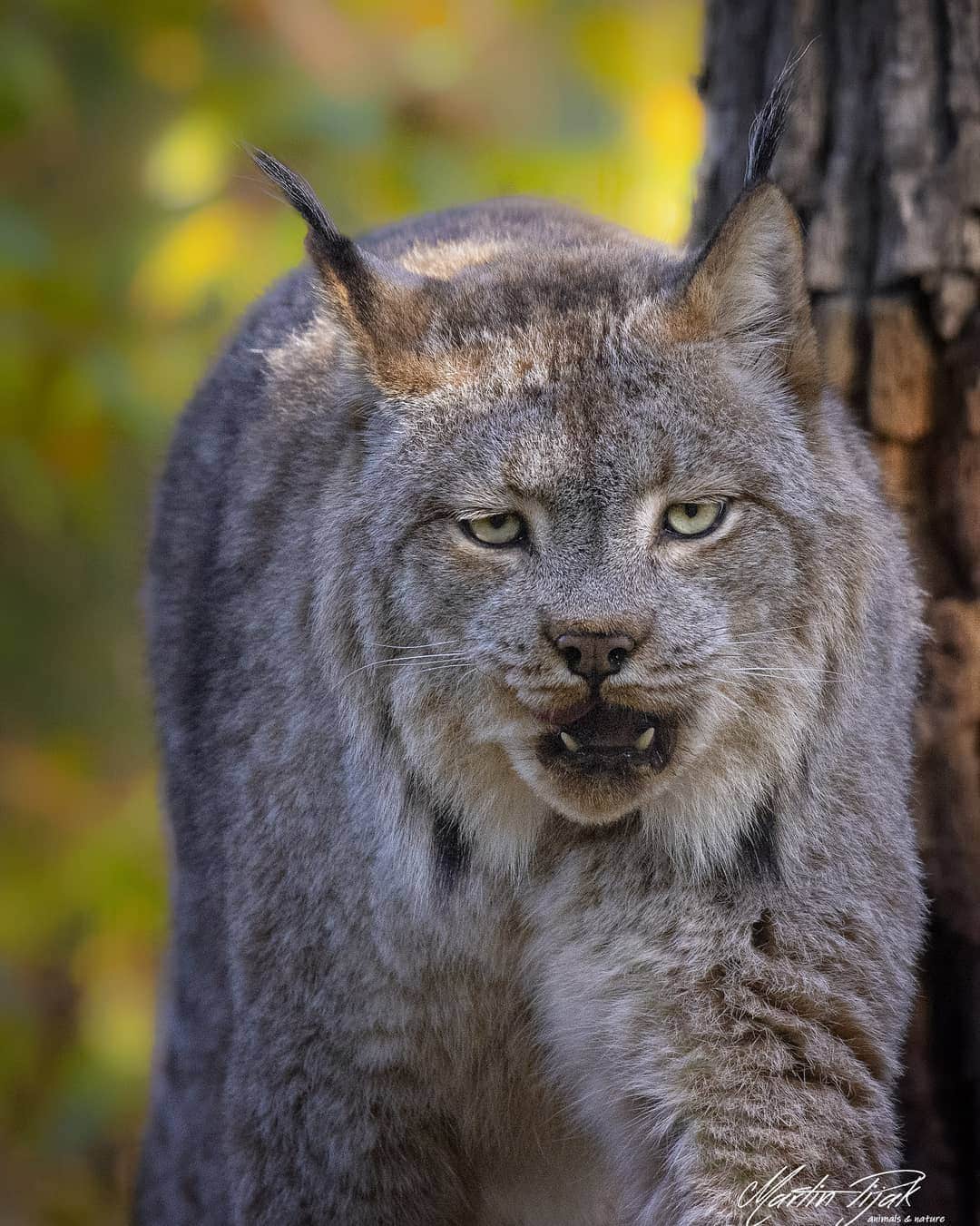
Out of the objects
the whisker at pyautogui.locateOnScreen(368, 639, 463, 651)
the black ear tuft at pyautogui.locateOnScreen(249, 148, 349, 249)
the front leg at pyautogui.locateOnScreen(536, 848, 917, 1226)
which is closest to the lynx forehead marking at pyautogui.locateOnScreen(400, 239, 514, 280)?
the black ear tuft at pyautogui.locateOnScreen(249, 148, 349, 249)

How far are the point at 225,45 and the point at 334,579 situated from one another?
510 cm

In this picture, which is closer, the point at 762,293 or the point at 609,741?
the point at 609,741

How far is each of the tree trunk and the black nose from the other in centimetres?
135

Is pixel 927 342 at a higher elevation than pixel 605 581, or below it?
higher

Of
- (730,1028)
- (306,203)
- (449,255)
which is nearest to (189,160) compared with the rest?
(449,255)

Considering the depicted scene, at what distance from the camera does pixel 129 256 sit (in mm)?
6195

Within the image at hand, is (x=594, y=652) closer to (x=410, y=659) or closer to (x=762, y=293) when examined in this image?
(x=410, y=659)

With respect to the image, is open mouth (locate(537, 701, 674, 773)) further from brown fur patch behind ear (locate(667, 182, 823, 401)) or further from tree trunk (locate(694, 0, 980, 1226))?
tree trunk (locate(694, 0, 980, 1226))

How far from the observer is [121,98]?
25.9 feet

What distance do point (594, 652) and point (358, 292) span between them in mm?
940

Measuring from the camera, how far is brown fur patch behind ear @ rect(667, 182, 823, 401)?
291 centimetres

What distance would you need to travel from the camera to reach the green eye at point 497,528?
2.82 meters

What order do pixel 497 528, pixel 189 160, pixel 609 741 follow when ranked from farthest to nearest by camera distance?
pixel 189 160, pixel 497 528, pixel 609 741

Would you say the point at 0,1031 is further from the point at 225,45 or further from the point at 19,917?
the point at 225,45
